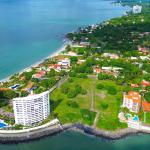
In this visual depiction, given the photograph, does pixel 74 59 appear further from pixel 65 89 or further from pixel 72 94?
pixel 72 94

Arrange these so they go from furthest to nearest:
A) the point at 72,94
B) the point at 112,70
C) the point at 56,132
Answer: the point at 112,70
the point at 72,94
the point at 56,132

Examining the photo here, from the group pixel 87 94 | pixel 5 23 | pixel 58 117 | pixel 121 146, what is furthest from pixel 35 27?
pixel 121 146

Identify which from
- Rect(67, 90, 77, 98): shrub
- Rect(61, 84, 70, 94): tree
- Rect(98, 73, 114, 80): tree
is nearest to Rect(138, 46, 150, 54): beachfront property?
Rect(98, 73, 114, 80): tree

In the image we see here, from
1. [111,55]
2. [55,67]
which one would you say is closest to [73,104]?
[55,67]

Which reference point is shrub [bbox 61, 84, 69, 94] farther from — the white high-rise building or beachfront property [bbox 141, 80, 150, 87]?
beachfront property [bbox 141, 80, 150, 87]

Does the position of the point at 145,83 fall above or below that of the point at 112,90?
above

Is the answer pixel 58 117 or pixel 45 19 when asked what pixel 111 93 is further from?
pixel 45 19

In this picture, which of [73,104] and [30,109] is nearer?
[30,109]

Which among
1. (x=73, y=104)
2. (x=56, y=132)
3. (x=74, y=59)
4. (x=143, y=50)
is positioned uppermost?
(x=143, y=50)
